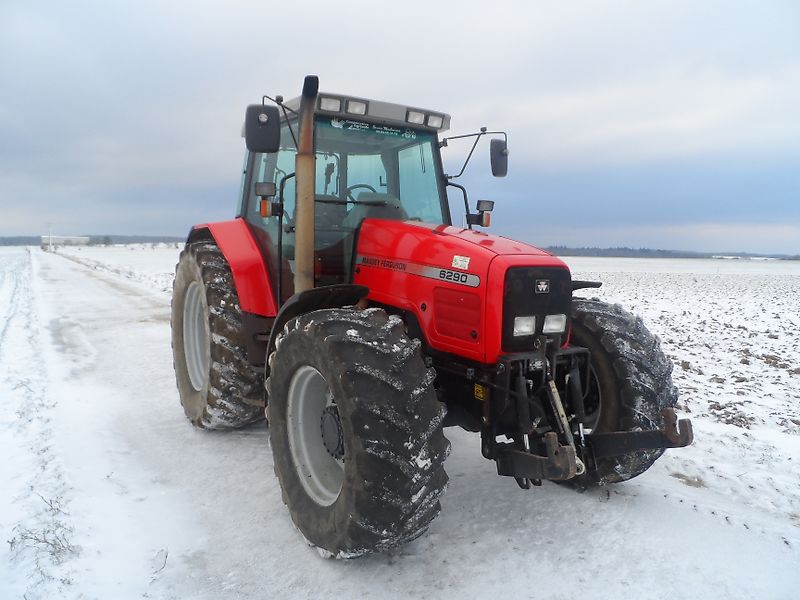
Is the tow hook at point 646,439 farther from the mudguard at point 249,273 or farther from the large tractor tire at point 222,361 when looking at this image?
the large tractor tire at point 222,361

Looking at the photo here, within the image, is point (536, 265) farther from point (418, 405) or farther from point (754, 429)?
point (754, 429)

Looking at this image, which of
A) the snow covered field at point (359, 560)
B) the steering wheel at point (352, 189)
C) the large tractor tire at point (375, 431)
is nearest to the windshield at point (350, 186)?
the steering wheel at point (352, 189)

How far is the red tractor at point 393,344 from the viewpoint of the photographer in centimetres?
270

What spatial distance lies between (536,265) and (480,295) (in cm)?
34

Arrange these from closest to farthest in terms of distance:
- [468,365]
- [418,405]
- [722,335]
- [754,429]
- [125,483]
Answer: [418,405] < [468,365] < [125,483] < [754,429] < [722,335]

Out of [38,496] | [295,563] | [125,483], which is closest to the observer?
[295,563]

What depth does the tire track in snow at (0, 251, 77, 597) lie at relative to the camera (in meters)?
2.80

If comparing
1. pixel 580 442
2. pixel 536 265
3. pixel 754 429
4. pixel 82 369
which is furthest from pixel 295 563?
pixel 82 369

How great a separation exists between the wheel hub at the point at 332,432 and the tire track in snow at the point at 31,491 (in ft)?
4.41

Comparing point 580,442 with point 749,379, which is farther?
point 749,379

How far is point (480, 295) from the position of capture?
303 cm

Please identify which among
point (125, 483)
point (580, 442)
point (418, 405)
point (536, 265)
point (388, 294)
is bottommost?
point (125, 483)

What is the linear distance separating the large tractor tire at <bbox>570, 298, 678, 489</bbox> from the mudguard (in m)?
2.15

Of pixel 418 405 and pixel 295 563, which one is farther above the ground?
pixel 418 405
